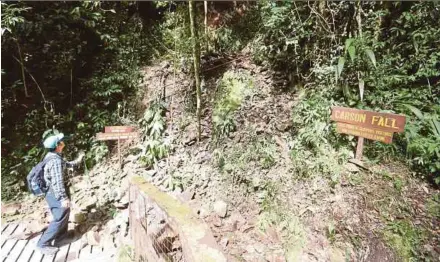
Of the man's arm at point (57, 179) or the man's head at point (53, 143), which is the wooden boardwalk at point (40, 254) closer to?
the man's arm at point (57, 179)

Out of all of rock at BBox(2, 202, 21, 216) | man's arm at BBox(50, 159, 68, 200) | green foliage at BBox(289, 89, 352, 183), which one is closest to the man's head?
man's arm at BBox(50, 159, 68, 200)

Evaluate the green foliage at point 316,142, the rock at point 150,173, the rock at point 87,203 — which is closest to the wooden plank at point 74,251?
the rock at point 87,203

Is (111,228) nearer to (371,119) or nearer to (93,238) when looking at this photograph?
(93,238)

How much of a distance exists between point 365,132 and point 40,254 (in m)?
5.81

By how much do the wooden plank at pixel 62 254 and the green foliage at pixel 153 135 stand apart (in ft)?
6.88

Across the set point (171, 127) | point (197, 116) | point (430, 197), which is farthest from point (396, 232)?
point (171, 127)

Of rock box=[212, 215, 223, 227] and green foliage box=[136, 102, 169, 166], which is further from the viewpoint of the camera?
green foliage box=[136, 102, 169, 166]

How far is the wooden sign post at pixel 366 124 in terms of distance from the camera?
4.30m

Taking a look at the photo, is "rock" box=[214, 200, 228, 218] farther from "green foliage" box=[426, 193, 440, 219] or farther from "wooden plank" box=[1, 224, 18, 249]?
"wooden plank" box=[1, 224, 18, 249]

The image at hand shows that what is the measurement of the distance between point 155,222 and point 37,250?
2.38 metres

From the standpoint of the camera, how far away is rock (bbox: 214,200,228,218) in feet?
16.0

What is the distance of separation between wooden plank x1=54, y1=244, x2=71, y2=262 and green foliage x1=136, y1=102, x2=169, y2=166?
210 centimetres

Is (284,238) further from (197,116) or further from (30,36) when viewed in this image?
(30,36)

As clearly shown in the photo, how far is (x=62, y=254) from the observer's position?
192 inches
